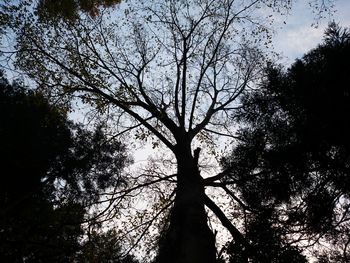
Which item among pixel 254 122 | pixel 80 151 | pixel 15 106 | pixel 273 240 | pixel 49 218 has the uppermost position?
pixel 15 106

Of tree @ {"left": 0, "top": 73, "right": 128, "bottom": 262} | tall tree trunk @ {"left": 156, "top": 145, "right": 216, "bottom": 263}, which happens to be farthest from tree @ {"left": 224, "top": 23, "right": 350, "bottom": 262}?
tree @ {"left": 0, "top": 73, "right": 128, "bottom": 262}

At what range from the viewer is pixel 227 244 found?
511cm

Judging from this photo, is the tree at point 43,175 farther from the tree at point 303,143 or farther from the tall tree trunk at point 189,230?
the tree at point 303,143

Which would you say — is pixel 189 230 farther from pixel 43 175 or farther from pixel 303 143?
pixel 43 175

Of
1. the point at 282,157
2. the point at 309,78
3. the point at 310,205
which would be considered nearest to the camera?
the point at 309,78

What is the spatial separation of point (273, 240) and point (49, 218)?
15.8 ft

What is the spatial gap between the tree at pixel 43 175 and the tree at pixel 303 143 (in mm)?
4051

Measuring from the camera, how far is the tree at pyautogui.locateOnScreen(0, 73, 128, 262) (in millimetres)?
7207

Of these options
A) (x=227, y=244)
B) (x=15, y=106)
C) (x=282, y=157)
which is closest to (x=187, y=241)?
(x=227, y=244)

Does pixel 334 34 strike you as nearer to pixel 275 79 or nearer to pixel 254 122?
pixel 275 79

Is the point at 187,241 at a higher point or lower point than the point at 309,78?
lower

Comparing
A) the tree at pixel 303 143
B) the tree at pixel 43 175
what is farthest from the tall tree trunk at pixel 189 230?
the tree at pixel 43 175

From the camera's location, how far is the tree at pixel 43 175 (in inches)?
284

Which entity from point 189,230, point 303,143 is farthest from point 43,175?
point 303,143
